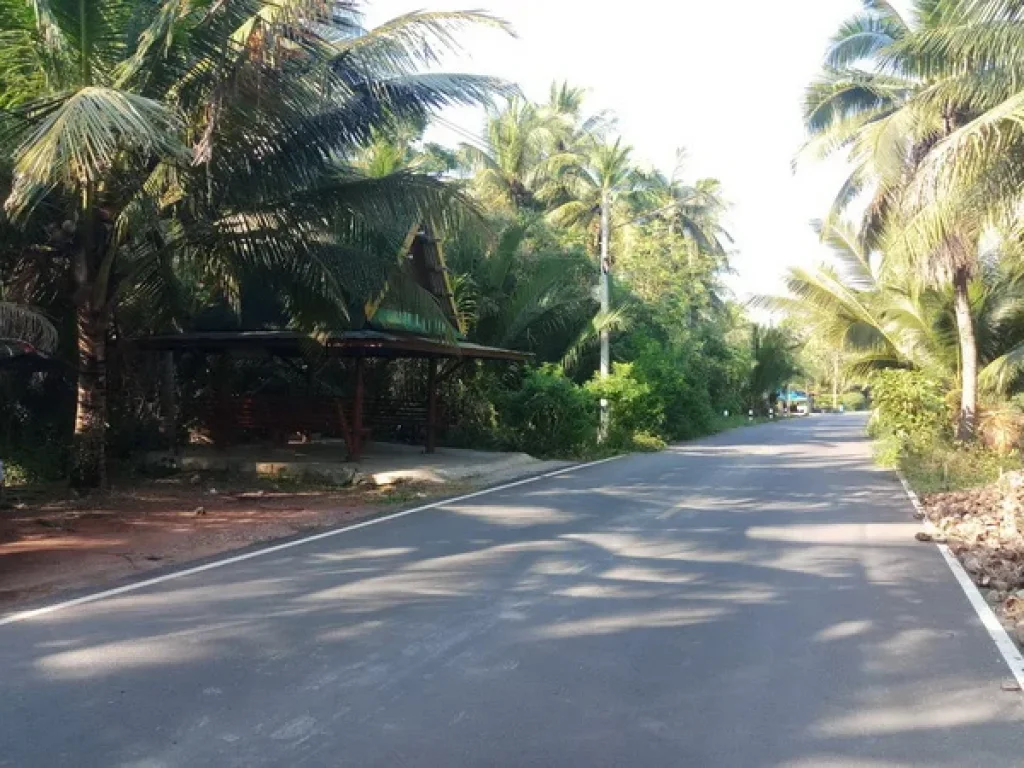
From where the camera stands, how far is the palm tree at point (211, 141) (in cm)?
1048

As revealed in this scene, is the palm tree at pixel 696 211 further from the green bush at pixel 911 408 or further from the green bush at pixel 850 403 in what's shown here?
the green bush at pixel 850 403

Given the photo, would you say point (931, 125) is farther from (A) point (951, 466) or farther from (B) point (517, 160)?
(B) point (517, 160)

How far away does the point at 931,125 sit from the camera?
17547 mm

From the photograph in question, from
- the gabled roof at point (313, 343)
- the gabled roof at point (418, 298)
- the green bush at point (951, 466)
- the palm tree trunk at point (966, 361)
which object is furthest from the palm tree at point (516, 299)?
the green bush at point (951, 466)

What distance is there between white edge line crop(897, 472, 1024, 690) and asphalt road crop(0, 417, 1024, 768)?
109 millimetres

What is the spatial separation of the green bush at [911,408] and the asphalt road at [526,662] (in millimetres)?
10081

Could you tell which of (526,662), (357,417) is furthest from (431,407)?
(526,662)

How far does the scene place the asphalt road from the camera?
4539 millimetres

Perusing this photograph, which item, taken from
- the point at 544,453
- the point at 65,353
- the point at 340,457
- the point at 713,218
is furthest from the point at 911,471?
the point at 713,218

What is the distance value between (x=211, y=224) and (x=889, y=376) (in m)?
14.1

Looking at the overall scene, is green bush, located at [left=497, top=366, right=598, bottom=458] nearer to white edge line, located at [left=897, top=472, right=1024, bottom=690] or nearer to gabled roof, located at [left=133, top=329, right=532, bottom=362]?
gabled roof, located at [left=133, top=329, right=532, bottom=362]

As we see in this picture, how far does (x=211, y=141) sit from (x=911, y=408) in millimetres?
14849

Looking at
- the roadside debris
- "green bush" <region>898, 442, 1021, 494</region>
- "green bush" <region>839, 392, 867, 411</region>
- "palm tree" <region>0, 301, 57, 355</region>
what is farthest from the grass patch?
"green bush" <region>839, 392, 867, 411</region>

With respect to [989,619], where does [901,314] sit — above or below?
above
